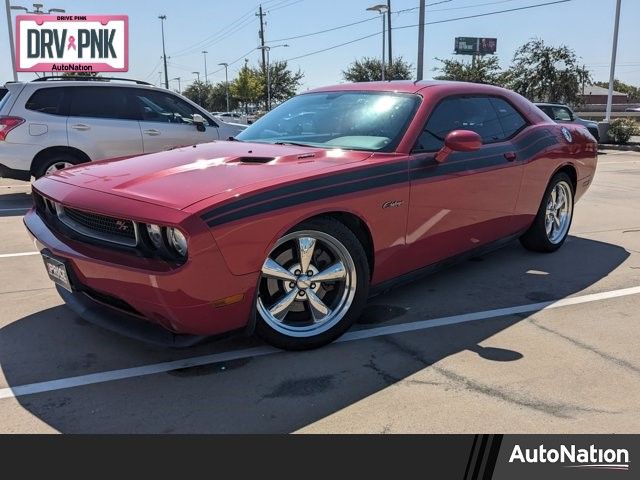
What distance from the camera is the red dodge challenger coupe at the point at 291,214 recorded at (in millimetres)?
2787

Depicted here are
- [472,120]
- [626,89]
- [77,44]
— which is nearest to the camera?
[472,120]

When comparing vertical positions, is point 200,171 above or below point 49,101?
below

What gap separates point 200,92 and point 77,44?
82719 mm

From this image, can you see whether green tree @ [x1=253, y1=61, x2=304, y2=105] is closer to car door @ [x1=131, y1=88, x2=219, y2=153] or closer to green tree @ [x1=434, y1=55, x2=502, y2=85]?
green tree @ [x1=434, y1=55, x2=502, y2=85]

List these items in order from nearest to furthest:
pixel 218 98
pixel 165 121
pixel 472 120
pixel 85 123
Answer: pixel 472 120 → pixel 85 123 → pixel 165 121 → pixel 218 98

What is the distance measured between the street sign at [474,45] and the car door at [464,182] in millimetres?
67403

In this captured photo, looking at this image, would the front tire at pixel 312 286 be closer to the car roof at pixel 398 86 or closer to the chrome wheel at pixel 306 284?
the chrome wheel at pixel 306 284

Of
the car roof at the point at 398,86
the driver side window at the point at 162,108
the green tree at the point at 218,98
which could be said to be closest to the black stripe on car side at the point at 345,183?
the car roof at the point at 398,86

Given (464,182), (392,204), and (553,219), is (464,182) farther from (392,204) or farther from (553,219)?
(553,219)

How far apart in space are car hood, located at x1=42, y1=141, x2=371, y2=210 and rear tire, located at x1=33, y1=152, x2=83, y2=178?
5.11 meters

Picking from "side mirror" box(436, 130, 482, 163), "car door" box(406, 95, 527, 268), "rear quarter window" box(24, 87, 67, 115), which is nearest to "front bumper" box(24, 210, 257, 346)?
"car door" box(406, 95, 527, 268)
